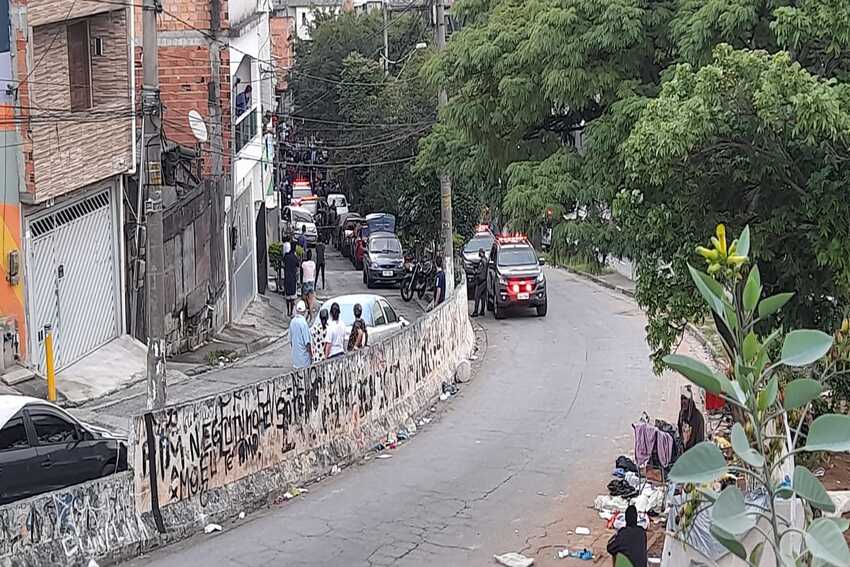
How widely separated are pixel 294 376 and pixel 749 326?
11.0 metres

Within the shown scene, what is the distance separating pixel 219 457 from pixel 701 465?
10048 millimetres

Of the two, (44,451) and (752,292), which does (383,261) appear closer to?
(44,451)

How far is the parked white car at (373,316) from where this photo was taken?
23.1 meters

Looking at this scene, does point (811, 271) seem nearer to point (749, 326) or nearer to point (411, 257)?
point (749, 326)

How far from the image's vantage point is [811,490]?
14.1ft

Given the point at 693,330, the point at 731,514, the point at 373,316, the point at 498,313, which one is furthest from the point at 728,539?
the point at 498,313

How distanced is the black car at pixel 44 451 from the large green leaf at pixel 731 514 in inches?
380

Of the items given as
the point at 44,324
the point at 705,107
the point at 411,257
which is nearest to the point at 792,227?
the point at 705,107

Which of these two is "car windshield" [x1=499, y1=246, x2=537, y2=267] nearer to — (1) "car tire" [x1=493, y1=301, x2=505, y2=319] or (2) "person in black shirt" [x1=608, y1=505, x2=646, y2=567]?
(1) "car tire" [x1=493, y1=301, x2=505, y2=319]

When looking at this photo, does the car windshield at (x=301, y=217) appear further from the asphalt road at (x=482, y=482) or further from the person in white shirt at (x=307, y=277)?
the asphalt road at (x=482, y=482)

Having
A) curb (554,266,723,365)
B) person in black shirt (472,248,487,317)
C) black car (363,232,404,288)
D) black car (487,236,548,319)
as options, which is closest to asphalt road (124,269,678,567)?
curb (554,266,723,365)

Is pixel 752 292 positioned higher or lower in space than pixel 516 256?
higher

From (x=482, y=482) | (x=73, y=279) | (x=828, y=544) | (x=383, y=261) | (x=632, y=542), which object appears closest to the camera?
(x=828, y=544)

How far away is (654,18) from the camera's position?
44.5ft
